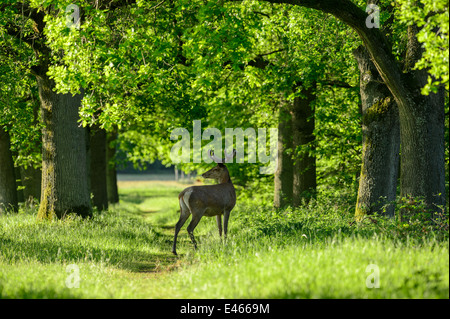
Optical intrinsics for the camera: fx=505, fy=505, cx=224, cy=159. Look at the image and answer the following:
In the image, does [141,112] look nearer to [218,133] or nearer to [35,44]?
[35,44]

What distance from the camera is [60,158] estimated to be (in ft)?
45.6

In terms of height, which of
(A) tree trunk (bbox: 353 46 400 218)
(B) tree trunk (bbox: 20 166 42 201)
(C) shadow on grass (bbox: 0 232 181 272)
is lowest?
(C) shadow on grass (bbox: 0 232 181 272)

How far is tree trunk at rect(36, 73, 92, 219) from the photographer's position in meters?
13.8

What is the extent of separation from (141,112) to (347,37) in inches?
278

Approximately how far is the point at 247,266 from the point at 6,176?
12997 millimetres

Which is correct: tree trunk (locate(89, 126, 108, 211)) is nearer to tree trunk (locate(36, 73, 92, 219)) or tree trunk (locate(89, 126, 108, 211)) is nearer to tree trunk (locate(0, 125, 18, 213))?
tree trunk (locate(0, 125, 18, 213))

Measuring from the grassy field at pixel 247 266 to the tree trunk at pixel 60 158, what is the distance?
1.67 meters

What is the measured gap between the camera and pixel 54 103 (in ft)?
45.8

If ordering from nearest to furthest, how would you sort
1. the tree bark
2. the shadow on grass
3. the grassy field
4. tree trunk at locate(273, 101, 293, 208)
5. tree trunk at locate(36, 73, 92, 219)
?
the grassy field < the shadow on grass < the tree bark < tree trunk at locate(36, 73, 92, 219) < tree trunk at locate(273, 101, 293, 208)

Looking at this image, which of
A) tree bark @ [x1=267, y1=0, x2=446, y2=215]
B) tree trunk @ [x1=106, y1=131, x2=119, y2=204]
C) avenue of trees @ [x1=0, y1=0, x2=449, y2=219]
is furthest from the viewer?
tree trunk @ [x1=106, y1=131, x2=119, y2=204]

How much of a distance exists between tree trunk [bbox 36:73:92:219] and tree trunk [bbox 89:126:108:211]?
682cm

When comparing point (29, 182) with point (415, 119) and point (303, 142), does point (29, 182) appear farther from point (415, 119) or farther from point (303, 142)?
point (415, 119)

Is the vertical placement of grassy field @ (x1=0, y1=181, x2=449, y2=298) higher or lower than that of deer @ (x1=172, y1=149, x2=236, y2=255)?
lower

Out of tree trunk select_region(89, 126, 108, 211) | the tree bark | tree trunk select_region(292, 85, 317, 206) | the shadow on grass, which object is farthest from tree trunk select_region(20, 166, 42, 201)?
the tree bark
